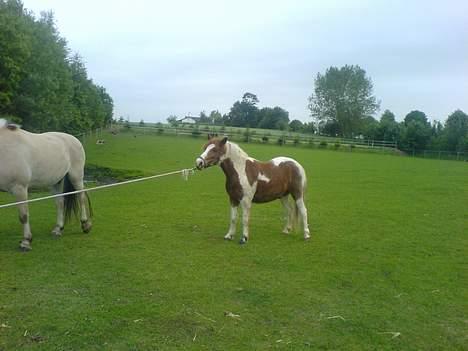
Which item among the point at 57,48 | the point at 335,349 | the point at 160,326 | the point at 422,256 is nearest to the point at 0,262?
the point at 160,326

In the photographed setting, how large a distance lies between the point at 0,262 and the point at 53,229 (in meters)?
2.01

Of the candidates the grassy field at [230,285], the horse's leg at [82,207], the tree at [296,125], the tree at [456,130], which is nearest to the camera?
the grassy field at [230,285]

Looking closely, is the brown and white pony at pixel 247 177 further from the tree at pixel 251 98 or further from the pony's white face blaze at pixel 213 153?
the tree at pixel 251 98

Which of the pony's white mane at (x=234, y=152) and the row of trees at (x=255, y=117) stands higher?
the row of trees at (x=255, y=117)

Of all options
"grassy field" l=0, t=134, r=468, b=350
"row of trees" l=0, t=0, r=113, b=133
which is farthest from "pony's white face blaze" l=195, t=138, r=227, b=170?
"row of trees" l=0, t=0, r=113, b=133

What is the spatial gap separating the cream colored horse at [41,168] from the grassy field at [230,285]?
506 mm

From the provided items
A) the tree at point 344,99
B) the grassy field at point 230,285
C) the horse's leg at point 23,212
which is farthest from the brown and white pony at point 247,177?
the tree at point 344,99

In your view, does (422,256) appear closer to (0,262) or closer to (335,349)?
(335,349)

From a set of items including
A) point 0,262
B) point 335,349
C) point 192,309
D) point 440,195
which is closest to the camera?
point 335,349

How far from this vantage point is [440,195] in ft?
47.5

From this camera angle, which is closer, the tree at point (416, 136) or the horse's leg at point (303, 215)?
the horse's leg at point (303, 215)

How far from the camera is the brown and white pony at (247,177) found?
23.8 feet

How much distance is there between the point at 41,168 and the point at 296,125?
8410cm

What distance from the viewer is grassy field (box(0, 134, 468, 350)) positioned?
4023mm
